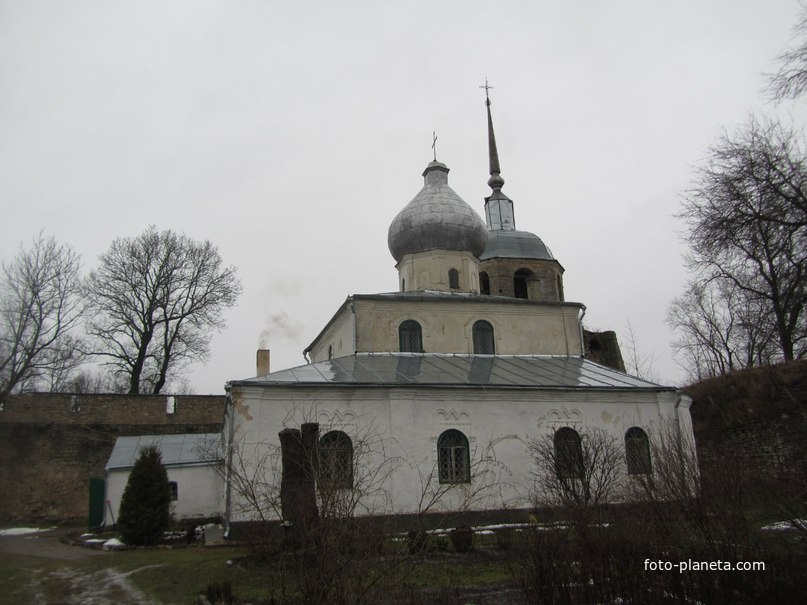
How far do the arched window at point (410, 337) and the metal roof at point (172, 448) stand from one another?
6402 mm

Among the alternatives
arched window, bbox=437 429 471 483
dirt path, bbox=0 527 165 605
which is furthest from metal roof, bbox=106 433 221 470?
arched window, bbox=437 429 471 483

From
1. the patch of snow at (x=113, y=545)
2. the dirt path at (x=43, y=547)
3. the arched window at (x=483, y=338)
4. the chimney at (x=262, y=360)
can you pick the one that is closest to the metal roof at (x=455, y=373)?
the arched window at (x=483, y=338)

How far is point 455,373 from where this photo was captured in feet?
55.9

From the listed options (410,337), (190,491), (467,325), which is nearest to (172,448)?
(190,491)

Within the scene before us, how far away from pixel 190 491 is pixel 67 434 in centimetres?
651

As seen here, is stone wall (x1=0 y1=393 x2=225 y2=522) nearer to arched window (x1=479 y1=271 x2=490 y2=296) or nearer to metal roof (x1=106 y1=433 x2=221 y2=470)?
metal roof (x1=106 y1=433 x2=221 y2=470)

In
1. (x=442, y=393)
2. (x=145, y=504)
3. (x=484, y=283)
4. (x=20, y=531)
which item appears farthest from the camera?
(x=484, y=283)

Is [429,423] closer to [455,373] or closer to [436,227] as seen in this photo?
[455,373]

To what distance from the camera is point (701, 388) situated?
22859 millimetres

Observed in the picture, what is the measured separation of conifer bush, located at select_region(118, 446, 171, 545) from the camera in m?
14.6

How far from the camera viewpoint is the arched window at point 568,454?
1224 centimetres

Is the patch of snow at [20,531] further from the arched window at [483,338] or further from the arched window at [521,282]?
the arched window at [521,282]

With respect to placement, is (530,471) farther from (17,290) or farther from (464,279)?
(17,290)

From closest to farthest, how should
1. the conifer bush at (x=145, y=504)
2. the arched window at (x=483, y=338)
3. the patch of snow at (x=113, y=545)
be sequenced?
the patch of snow at (x=113, y=545) → the conifer bush at (x=145, y=504) → the arched window at (x=483, y=338)
